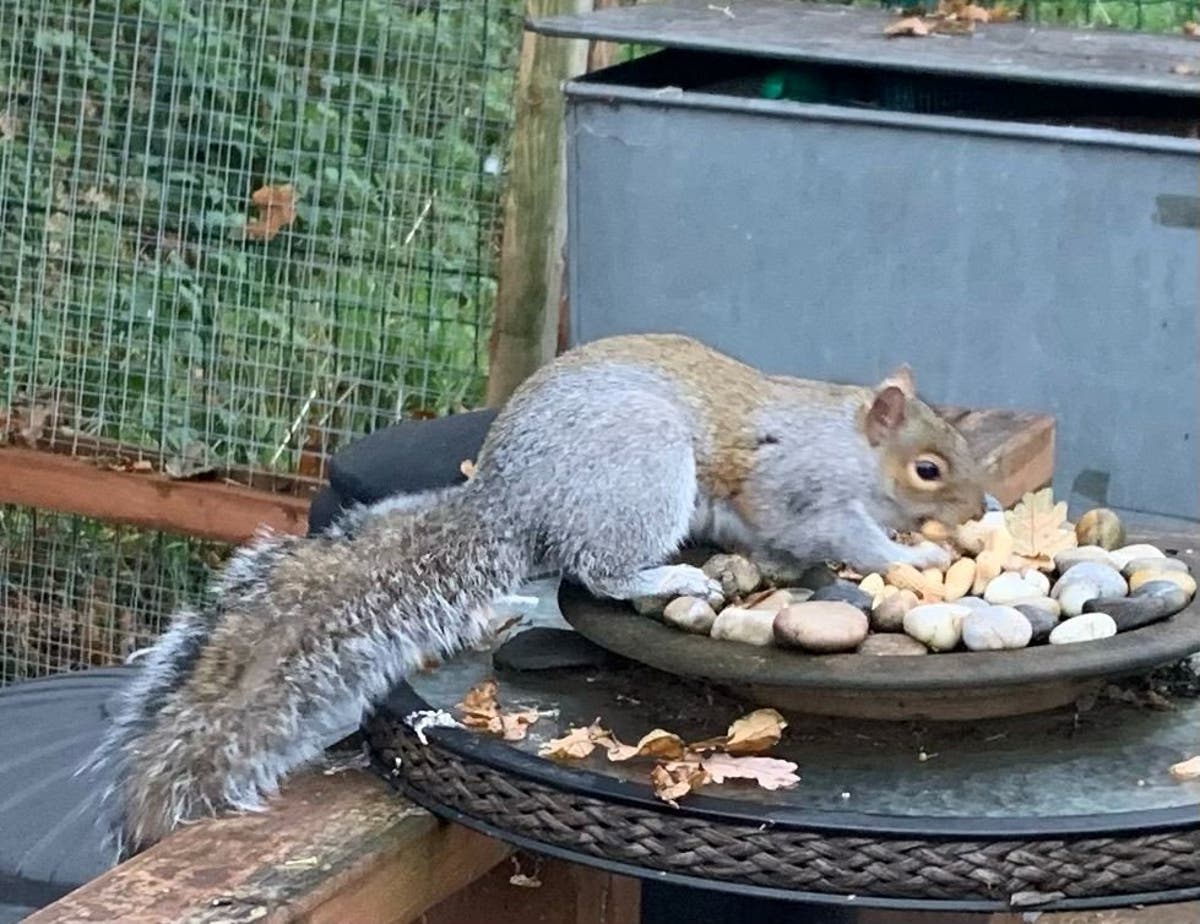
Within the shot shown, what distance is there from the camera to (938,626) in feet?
4.15

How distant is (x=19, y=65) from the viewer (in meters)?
2.88

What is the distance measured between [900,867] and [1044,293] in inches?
53.9

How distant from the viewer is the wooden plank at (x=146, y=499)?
2.73m

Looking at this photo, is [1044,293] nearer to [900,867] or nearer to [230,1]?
[230,1]

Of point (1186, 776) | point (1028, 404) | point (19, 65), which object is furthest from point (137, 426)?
point (1186, 776)

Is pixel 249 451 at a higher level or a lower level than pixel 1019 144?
lower

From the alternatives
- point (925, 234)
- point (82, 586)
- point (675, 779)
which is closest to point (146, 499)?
point (82, 586)

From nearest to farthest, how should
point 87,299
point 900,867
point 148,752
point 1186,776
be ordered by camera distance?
point 900,867 → point 1186,776 → point 148,752 → point 87,299

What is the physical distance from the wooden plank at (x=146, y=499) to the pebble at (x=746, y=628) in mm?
1474

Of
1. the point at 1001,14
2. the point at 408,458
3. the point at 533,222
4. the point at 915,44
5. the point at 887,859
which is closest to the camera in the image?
the point at 887,859

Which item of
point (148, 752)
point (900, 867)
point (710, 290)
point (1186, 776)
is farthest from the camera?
point (710, 290)

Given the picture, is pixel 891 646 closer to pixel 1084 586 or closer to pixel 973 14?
pixel 1084 586

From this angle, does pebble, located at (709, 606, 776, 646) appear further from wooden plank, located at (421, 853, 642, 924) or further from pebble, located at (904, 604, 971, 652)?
wooden plank, located at (421, 853, 642, 924)

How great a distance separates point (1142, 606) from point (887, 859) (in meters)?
0.28
